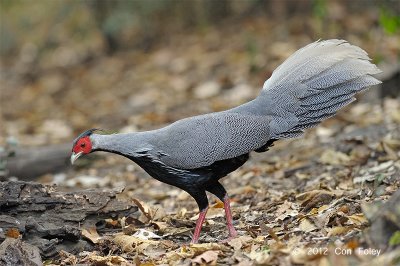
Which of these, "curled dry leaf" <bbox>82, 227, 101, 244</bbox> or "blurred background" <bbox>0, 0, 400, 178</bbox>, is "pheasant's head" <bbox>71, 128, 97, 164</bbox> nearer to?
"curled dry leaf" <bbox>82, 227, 101, 244</bbox>

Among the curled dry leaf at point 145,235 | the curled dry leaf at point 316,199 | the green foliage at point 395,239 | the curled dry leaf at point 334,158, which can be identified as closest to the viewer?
the green foliage at point 395,239

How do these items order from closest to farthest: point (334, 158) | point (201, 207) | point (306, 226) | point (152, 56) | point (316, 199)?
point (306, 226), point (201, 207), point (316, 199), point (334, 158), point (152, 56)

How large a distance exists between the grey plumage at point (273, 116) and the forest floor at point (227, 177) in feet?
2.01

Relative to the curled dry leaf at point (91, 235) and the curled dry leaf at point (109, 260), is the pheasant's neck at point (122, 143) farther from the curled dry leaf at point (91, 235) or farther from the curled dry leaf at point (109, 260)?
the curled dry leaf at point (109, 260)

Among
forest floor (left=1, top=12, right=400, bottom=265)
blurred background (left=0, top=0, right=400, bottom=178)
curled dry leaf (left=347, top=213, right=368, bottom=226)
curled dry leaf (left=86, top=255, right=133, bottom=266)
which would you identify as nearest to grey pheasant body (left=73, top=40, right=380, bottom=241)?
forest floor (left=1, top=12, right=400, bottom=265)

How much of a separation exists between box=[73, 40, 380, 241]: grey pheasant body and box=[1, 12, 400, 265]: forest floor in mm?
510

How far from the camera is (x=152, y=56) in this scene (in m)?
12.9

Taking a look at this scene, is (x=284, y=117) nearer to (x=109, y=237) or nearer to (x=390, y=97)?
(x=109, y=237)

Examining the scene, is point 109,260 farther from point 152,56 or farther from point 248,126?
point 152,56

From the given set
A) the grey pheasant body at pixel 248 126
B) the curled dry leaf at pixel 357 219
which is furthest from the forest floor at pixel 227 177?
the grey pheasant body at pixel 248 126

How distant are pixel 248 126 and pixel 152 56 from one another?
790 cm

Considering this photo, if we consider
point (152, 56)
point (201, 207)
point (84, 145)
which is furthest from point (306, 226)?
point (152, 56)

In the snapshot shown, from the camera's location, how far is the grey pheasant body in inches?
203

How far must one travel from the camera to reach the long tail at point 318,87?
5.30 metres
